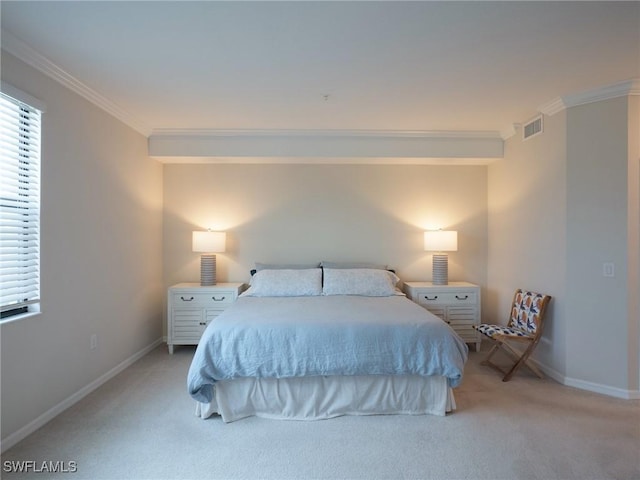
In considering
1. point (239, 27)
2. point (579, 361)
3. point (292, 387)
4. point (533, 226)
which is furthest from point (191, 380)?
point (533, 226)

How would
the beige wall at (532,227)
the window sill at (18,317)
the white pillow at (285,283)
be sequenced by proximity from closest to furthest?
the window sill at (18,317) → the beige wall at (532,227) → the white pillow at (285,283)

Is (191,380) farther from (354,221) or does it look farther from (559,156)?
(559,156)

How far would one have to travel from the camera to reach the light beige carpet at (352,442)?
1813 millimetres

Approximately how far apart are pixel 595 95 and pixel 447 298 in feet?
7.60

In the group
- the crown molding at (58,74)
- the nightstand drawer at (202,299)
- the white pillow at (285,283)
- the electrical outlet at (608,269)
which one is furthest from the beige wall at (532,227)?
the crown molding at (58,74)

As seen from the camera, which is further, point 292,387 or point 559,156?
point 559,156

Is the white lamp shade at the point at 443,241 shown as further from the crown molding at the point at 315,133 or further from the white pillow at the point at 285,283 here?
the white pillow at the point at 285,283

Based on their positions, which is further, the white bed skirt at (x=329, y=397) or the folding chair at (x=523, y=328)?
the folding chair at (x=523, y=328)

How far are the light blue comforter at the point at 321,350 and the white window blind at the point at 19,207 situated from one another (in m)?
1.21

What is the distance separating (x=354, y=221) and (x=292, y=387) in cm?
231

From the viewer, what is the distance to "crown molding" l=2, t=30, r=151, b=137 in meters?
2.03

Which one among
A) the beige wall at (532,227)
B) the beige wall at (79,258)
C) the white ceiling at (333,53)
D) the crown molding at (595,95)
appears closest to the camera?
the white ceiling at (333,53)

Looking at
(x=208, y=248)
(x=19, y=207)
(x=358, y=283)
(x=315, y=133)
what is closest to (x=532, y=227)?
(x=358, y=283)

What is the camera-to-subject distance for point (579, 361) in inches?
110
